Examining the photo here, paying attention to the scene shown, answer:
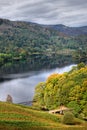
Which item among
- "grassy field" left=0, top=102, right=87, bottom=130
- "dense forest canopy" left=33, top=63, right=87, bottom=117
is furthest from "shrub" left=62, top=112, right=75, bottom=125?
"dense forest canopy" left=33, top=63, right=87, bottom=117

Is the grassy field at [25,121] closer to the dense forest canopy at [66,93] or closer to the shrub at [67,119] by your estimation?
the shrub at [67,119]

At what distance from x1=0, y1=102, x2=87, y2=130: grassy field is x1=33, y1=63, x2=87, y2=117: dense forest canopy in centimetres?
3638

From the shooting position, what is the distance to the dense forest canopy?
309 feet

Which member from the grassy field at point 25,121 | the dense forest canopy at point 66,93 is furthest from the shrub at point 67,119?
the dense forest canopy at point 66,93

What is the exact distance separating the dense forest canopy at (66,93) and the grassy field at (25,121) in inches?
1432

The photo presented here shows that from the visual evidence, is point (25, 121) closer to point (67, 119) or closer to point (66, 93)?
point (67, 119)

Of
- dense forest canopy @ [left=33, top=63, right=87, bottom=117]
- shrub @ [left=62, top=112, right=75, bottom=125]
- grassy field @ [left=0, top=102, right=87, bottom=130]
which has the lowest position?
dense forest canopy @ [left=33, top=63, right=87, bottom=117]

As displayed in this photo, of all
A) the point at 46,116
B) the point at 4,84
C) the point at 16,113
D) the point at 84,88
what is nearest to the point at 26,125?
the point at 16,113

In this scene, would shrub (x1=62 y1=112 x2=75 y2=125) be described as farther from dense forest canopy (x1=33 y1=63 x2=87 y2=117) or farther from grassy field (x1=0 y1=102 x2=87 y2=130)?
dense forest canopy (x1=33 y1=63 x2=87 y2=117)

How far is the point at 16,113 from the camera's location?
50625 mm

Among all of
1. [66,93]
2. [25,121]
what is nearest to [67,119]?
[25,121]

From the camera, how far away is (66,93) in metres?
101

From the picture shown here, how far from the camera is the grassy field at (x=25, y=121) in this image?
42.4 meters

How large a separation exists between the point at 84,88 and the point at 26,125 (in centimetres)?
5548
